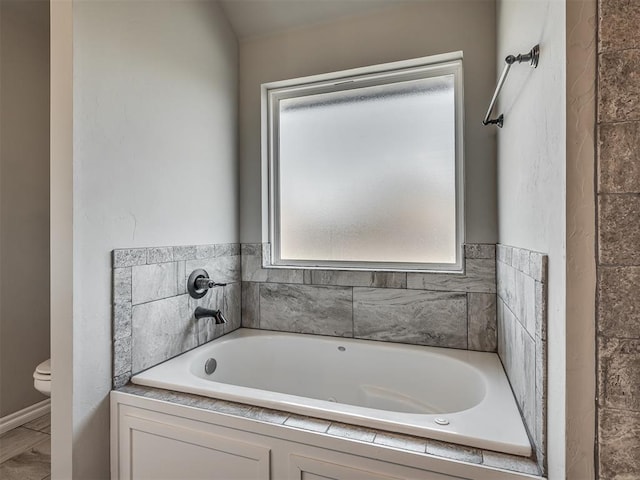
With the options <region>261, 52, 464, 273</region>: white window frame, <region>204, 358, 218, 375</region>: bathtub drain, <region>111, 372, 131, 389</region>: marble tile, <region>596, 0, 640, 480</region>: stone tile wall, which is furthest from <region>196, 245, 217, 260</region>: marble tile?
<region>596, 0, 640, 480</region>: stone tile wall

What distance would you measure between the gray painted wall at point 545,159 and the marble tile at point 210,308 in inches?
64.9

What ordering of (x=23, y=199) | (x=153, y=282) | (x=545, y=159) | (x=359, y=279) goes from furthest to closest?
1. (x=23, y=199)
2. (x=359, y=279)
3. (x=153, y=282)
4. (x=545, y=159)

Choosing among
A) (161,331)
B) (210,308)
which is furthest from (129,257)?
(210,308)

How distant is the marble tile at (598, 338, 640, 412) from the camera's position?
2.42ft

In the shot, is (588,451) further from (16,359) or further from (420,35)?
(16,359)

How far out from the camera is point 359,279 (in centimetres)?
205

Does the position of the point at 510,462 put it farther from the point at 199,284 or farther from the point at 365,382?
the point at 199,284

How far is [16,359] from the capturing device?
88.4 inches

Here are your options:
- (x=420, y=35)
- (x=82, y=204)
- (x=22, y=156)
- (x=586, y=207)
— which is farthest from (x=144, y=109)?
(x=586, y=207)

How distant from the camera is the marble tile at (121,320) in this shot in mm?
1435

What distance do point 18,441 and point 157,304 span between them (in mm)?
1454

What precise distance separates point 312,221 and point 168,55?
126cm

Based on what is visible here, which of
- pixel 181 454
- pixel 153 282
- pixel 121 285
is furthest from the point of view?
pixel 153 282

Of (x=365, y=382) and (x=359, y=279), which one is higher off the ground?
(x=359, y=279)
